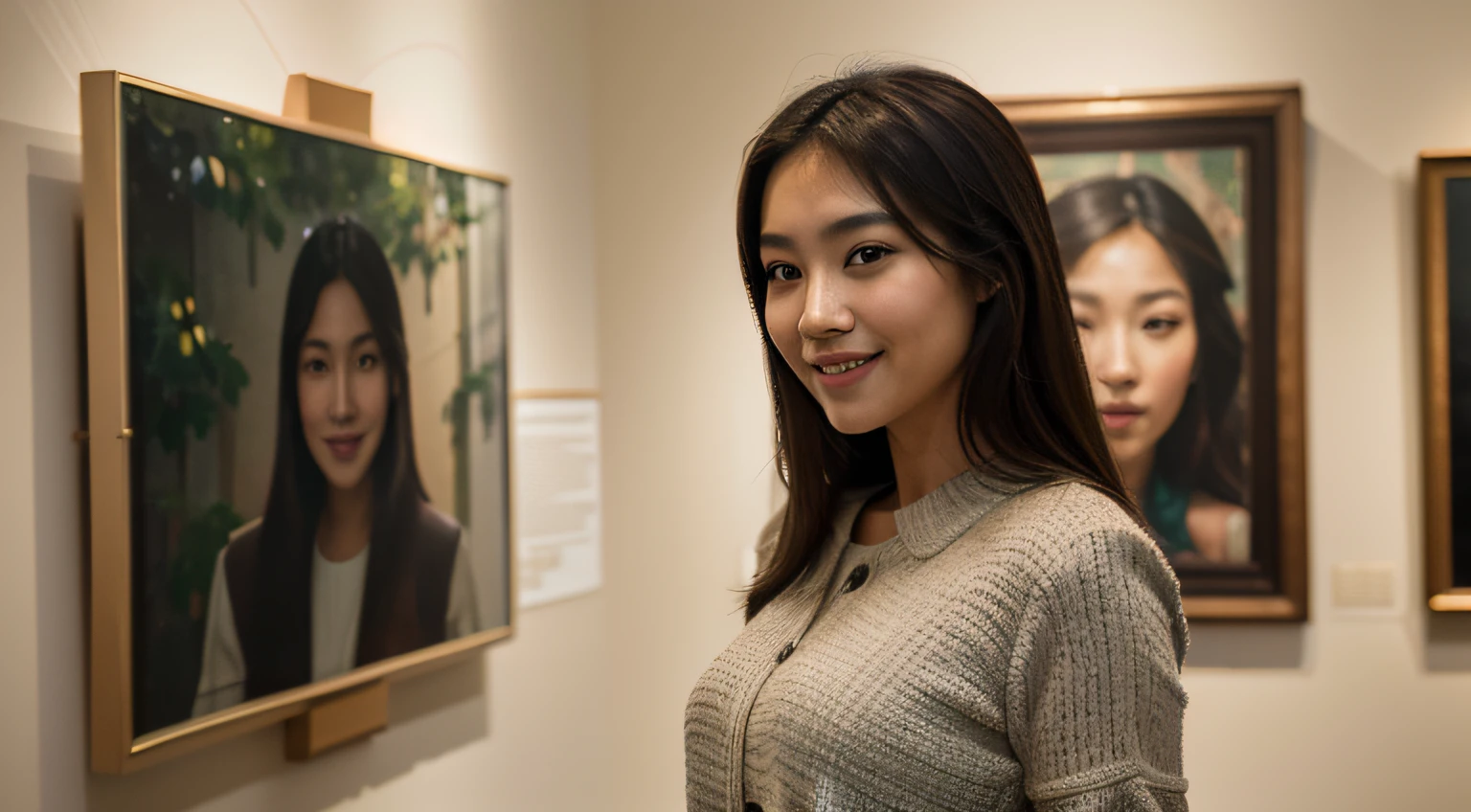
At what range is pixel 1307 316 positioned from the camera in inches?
107

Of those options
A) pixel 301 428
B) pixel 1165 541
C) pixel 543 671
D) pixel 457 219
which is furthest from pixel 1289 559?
pixel 301 428

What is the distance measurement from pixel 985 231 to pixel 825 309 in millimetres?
181

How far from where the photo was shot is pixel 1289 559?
267cm

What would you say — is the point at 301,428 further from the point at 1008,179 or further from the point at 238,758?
the point at 1008,179

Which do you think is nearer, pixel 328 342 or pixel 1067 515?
pixel 1067 515

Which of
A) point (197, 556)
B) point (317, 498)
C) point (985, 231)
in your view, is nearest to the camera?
point (985, 231)

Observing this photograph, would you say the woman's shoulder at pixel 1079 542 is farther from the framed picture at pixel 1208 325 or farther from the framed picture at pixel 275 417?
the framed picture at pixel 1208 325

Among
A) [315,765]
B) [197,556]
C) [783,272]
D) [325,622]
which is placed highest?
[783,272]

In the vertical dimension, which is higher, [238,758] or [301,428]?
[301,428]

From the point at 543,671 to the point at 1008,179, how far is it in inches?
74.0

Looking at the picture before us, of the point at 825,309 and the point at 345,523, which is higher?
the point at 825,309

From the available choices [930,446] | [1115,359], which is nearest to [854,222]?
[930,446]

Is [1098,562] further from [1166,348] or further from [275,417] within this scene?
[1166,348]

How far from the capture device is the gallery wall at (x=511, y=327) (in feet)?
4.76
